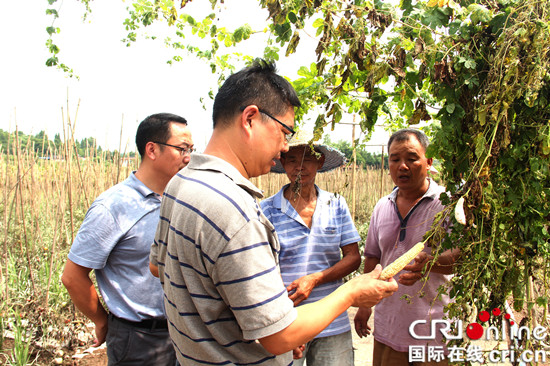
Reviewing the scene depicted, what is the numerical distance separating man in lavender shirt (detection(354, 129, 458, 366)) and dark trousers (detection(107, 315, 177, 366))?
1232mm

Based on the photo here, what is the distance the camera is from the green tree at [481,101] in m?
1.06

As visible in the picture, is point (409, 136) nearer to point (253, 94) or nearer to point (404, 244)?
point (404, 244)

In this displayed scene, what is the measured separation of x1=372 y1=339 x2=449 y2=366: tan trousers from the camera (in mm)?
1996

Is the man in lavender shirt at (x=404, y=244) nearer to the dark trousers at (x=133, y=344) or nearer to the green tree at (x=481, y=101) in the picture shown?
the green tree at (x=481, y=101)

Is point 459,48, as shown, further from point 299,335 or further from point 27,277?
point 27,277

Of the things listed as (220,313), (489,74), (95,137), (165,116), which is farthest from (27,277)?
(489,74)

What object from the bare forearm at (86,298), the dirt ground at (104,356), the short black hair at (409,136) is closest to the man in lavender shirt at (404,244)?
the short black hair at (409,136)

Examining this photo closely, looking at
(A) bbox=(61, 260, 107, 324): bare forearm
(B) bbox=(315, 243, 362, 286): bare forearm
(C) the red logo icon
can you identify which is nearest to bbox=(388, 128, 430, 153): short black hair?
(B) bbox=(315, 243, 362, 286): bare forearm

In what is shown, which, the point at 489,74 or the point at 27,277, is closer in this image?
the point at 489,74

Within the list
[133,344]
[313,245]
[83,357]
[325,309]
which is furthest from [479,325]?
[83,357]

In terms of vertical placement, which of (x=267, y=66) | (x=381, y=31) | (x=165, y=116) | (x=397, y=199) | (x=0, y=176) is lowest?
(x=0, y=176)

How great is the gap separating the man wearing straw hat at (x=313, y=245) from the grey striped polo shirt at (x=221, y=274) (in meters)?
0.94

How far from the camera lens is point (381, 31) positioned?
1.25 m

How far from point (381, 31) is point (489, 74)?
370 millimetres
